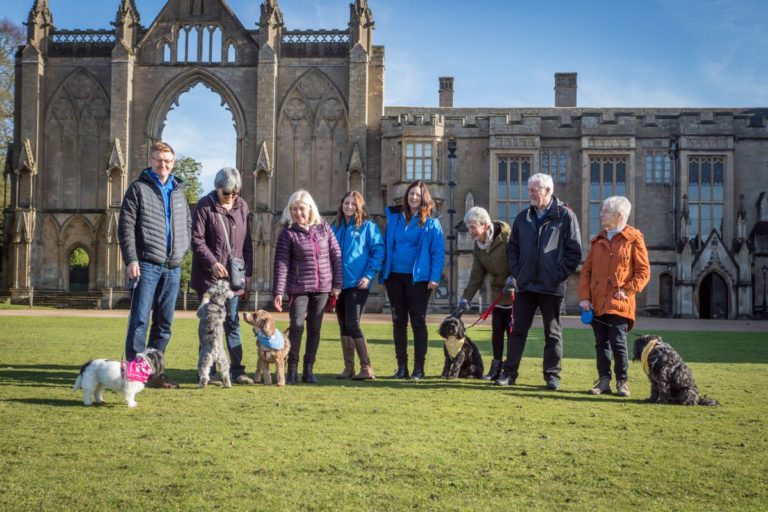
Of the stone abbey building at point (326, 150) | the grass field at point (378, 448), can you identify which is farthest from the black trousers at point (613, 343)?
the stone abbey building at point (326, 150)

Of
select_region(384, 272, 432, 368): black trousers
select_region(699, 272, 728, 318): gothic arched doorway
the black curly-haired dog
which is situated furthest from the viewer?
select_region(699, 272, 728, 318): gothic arched doorway

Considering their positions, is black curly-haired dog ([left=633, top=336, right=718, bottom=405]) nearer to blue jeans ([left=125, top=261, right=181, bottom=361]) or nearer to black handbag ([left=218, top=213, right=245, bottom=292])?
black handbag ([left=218, top=213, right=245, bottom=292])

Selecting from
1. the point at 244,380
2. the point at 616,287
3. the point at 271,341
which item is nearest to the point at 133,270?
the point at 271,341

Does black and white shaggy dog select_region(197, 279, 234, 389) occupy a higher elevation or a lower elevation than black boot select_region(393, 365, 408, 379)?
higher

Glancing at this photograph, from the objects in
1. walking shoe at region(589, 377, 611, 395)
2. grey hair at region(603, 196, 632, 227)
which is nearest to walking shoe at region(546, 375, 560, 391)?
walking shoe at region(589, 377, 611, 395)

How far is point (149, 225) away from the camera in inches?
318

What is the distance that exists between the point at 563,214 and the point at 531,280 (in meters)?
0.78

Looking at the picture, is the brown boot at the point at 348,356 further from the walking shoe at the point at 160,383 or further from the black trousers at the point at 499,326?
the walking shoe at the point at 160,383

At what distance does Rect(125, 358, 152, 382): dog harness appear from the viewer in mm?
6727

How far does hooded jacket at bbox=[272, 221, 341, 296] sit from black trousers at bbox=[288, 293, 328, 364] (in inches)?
4.4

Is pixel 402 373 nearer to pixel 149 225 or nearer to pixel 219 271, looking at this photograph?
pixel 219 271

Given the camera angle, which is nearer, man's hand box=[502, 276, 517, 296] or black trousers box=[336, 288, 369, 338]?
man's hand box=[502, 276, 517, 296]

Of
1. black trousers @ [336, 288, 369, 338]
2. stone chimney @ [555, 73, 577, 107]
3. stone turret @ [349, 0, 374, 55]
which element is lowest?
black trousers @ [336, 288, 369, 338]

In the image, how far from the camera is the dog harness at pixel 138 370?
22.1 feet
